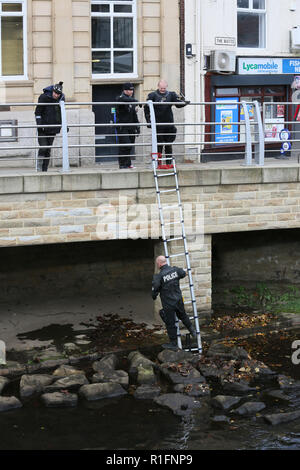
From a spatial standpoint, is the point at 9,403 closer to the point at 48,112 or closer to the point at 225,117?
the point at 48,112

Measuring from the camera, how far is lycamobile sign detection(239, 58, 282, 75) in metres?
22.9

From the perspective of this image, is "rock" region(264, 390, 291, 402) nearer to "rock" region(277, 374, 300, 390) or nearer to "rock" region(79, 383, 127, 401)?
"rock" region(277, 374, 300, 390)

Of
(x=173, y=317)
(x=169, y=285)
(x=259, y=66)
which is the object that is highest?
(x=259, y=66)

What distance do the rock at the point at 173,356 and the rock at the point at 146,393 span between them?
123cm

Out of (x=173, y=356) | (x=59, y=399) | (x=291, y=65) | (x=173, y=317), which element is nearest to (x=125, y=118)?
(x=173, y=317)

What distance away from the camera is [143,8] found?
21000mm

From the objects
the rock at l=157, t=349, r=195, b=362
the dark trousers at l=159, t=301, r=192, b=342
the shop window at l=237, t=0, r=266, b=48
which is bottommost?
the rock at l=157, t=349, r=195, b=362

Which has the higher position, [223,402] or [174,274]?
[174,274]

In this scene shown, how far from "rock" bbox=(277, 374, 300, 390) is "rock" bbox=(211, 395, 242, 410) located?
1010 mm

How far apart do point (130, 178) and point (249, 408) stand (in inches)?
197

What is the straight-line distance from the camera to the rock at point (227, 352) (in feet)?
47.7

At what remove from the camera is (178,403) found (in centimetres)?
1276

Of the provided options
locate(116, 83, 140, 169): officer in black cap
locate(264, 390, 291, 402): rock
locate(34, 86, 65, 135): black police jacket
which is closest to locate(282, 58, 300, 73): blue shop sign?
locate(116, 83, 140, 169): officer in black cap
